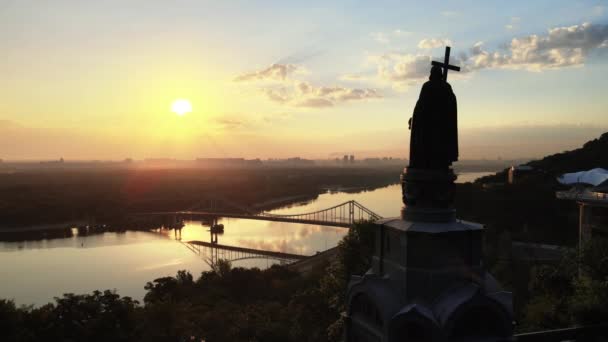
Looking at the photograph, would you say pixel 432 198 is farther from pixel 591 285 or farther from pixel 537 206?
pixel 537 206

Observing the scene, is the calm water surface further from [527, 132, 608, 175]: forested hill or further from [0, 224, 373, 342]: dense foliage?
[527, 132, 608, 175]: forested hill

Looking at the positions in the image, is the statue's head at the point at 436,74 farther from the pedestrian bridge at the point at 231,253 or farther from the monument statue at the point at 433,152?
the pedestrian bridge at the point at 231,253

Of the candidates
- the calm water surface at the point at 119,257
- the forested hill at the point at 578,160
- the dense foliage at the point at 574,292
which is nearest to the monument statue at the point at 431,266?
the dense foliage at the point at 574,292

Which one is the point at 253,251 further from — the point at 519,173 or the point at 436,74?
the point at 436,74

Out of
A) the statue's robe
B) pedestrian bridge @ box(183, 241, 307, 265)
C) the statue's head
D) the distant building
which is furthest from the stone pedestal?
the distant building

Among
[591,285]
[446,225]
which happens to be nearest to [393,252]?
[446,225]

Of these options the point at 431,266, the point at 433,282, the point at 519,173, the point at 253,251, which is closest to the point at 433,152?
the point at 431,266

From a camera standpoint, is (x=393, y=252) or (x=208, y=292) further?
(x=208, y=292)
